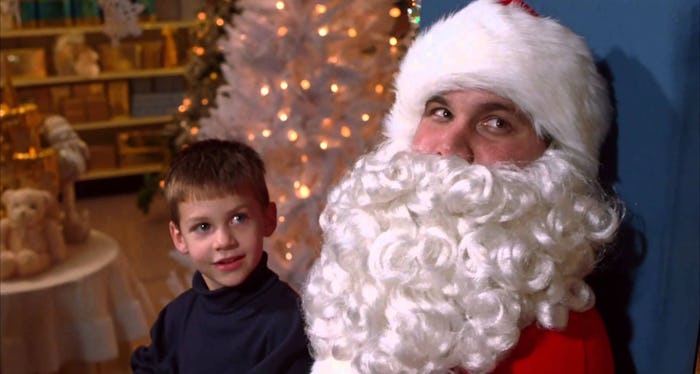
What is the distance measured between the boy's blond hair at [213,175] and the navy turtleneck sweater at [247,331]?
0.14m

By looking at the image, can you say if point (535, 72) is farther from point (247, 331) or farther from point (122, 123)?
point (122, 123)

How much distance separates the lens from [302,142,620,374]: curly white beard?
997 mm

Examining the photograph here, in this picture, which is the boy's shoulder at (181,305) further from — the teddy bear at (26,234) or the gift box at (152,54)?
the gift box at (152,54)

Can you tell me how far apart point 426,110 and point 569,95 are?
0.20m

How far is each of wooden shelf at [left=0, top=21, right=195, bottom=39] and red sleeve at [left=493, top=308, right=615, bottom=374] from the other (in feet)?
14.2

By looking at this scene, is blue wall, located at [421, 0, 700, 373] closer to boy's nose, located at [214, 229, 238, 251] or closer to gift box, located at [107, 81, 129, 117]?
boy's nose, located at [214, 229, 238, 251]

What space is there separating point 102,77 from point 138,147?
480 mm

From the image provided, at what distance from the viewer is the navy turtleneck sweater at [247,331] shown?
1.38 metres

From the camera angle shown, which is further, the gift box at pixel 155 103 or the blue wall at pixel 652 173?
the gift box at pixel 155 103

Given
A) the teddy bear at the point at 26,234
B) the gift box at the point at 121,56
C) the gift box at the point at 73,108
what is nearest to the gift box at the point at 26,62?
the gift box at the point at 73,108

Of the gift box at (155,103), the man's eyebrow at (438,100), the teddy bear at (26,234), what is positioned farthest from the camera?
the gift box at (155,103)

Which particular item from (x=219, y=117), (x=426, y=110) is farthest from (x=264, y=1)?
(x=426, y=110)

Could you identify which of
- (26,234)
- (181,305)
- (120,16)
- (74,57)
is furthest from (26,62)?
(181,305)

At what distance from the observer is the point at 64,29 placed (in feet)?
15.8
